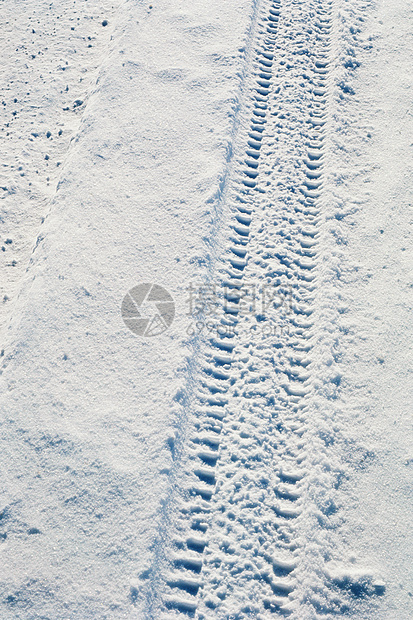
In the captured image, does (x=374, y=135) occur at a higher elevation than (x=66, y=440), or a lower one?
higher

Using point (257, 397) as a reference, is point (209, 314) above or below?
above

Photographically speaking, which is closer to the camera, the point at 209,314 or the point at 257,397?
the point at 257,397

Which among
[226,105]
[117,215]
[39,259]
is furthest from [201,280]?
[226,105]

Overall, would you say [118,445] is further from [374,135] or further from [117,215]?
[374,135]
